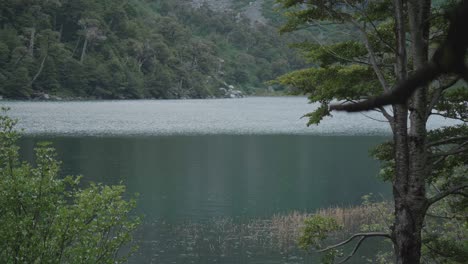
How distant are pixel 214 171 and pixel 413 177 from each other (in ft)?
122

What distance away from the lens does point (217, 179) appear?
43.1 m

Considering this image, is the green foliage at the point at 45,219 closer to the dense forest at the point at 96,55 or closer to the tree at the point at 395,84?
the tree at the point at 395,84

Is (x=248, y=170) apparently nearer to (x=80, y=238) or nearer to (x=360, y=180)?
(x=360, y=180)

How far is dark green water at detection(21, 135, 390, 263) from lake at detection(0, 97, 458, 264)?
2.9 inches

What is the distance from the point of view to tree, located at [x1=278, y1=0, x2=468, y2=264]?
9352 mm

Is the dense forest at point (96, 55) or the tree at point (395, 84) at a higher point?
the dense forest at point (96, 55)

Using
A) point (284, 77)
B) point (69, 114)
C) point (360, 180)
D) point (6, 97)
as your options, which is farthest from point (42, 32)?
point (284, 77)

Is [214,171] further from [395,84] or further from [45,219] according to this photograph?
[395,84]

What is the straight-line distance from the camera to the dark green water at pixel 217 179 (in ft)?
84.2

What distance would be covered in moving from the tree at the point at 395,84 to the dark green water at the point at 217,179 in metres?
12.4

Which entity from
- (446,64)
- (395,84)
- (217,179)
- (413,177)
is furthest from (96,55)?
(446,64)

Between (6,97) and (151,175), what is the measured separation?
82717mm

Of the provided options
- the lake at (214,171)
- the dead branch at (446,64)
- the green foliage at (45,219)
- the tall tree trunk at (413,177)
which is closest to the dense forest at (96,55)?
the lake at (214,171)

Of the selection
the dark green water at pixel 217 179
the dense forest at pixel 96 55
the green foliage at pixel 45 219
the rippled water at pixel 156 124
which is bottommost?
the dark green water at pixel 217 179
